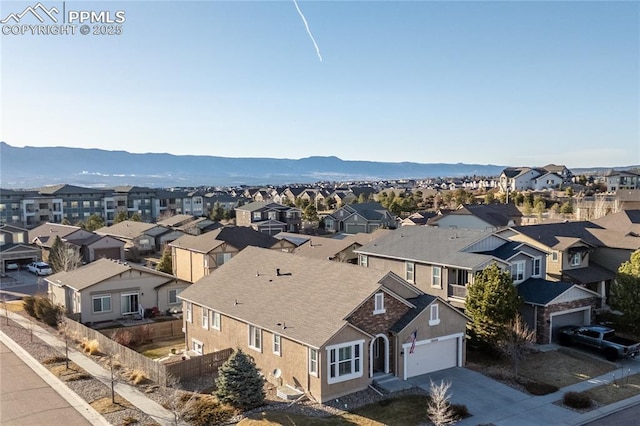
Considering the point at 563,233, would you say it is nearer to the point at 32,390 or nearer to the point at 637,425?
the point at 637,425

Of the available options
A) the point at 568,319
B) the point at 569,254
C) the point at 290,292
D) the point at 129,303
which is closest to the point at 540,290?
the point at 568,319

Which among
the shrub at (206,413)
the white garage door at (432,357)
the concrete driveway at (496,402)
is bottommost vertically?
the concrete driveway at (496,402)

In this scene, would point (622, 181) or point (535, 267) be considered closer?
point (535, 267)

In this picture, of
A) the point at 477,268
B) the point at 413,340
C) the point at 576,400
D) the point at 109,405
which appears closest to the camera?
the point at 109,405

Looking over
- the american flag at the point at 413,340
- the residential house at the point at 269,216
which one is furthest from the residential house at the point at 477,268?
the residential house at the point at 269,216

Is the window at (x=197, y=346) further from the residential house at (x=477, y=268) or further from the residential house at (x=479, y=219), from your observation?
the residential house at (x=479, y=219)

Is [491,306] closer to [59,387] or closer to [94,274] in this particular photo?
[59,387]

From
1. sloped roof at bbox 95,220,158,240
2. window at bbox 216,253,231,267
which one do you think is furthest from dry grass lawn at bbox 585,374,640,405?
sloped roof at bbox 95,220,158,240
